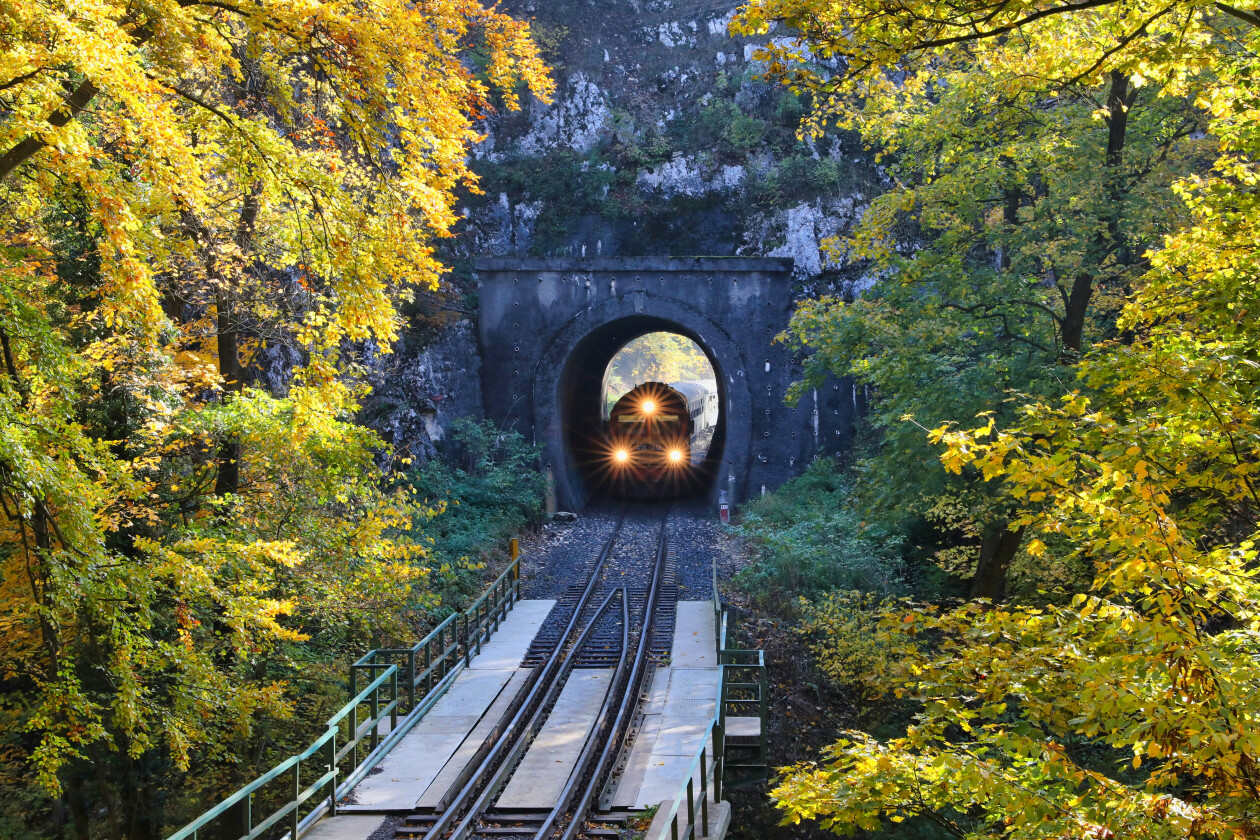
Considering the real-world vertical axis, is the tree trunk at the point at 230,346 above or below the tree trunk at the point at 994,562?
above

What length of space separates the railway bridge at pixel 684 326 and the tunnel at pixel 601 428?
0.75m

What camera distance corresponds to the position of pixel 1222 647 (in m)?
4.64

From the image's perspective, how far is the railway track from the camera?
31.0ft

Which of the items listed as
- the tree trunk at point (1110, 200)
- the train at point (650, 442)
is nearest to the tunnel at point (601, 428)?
the train at point (650, 442)

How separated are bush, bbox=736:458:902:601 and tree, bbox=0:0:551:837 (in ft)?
27.2

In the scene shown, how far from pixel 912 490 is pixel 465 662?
746 centimetres

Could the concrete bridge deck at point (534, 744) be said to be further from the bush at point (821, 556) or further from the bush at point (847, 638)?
the bush at point (821, 556)

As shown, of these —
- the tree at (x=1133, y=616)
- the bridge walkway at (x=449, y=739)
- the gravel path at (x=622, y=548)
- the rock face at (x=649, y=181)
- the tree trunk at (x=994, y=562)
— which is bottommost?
the bridge walkway at (x=449, y=739)

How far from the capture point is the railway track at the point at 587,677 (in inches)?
372

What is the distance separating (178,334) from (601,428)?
83.7ft

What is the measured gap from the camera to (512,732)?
12.0 m

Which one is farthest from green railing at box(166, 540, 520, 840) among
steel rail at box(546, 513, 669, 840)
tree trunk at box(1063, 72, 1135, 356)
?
tree trunk at box(1063, 72, 1135, 356)

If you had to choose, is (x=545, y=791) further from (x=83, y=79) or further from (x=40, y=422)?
(x=83, y=79)

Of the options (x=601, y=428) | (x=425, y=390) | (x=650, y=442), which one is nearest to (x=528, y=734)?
(x=425, y=390)
